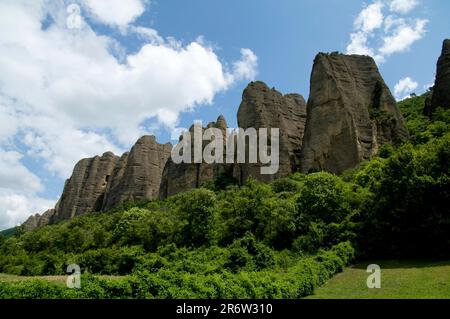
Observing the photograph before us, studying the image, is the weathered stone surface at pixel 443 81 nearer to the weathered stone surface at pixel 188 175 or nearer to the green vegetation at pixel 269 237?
the green vegetation at pixel 269 237

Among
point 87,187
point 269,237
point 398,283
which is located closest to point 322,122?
point 269,237

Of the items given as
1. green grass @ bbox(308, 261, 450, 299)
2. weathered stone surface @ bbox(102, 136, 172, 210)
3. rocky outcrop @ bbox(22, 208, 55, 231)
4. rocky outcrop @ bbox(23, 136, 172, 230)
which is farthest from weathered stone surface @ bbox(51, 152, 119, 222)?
green grass @ bbox(308, 261, 450, 299)

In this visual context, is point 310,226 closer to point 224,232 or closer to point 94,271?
point 224,232

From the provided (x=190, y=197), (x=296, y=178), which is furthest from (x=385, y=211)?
(x=296, y=178)

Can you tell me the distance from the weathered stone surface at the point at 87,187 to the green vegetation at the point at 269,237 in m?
47.1

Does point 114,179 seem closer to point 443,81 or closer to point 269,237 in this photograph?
point 269,237

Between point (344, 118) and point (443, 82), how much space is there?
14.7m

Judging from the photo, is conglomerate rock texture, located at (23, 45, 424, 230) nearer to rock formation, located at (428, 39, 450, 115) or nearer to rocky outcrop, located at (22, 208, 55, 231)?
rock formation, located at (428, 39, 450, 115)

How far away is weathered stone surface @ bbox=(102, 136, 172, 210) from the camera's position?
8638cm

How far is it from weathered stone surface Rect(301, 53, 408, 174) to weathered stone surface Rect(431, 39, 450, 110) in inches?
206

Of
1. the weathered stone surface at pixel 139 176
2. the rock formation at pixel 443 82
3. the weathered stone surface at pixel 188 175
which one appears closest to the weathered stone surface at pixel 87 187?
the weathered stone surface at pixel 139 176

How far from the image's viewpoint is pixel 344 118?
176 ft
